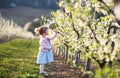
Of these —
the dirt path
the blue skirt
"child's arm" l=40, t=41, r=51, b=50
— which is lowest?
the dirt path

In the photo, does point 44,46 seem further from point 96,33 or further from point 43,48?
point 96,33

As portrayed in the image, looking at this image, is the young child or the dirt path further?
the dirt path

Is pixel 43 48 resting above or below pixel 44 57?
above

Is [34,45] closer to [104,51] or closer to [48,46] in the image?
[48,46]

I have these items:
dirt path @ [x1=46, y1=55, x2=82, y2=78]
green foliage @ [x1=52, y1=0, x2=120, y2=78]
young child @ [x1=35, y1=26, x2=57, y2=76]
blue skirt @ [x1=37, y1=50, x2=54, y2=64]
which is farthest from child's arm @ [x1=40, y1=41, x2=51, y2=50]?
green foliage @ [x1=52, y1=0, x2=120, y2=78]

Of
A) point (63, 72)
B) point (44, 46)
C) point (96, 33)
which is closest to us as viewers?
point (96, 33)

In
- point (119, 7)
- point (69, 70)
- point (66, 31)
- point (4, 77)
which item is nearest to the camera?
point (119, 7)

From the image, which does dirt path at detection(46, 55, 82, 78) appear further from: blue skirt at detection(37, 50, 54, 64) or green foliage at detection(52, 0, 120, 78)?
green foliage at detection(52, 0, 120, 78)

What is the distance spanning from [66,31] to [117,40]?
8.25 m

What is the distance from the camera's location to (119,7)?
20.5 ft

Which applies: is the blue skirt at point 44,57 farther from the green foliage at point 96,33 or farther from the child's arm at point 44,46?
the green foliage at point 96,33

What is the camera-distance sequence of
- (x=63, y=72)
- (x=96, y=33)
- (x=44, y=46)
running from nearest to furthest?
(x=96, y=33) < (x=44, y=46) < (x=63, y=72)

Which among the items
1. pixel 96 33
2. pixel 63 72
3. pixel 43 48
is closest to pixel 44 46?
pixel 43 48

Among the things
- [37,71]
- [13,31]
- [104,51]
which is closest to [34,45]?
[13,31]
